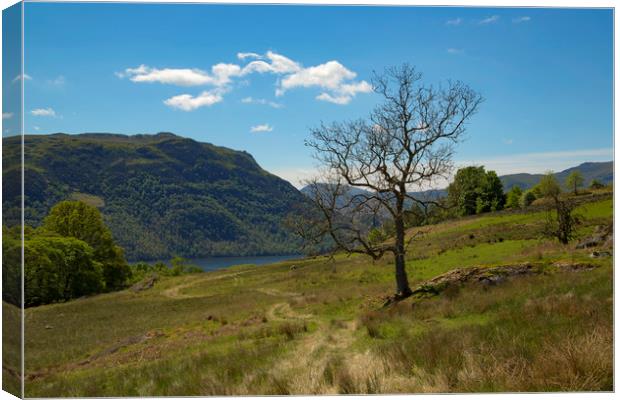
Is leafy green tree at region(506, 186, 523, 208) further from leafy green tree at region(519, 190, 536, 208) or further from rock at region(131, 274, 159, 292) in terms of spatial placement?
rock at region(131, 274, 159, 292)

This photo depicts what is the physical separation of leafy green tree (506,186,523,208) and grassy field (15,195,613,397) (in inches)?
154

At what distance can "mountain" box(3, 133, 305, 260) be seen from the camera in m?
11.1

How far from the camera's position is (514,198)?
61.2ft

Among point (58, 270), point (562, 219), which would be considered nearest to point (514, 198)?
point (562, 219)

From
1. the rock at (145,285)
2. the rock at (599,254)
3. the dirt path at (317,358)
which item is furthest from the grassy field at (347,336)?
the rock at (145,285)

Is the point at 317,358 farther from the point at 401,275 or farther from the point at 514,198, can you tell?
the point at 514,198

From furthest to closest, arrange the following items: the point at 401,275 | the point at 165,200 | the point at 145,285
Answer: the point at 165,200 → the point at 145,285 → the point at 401,275

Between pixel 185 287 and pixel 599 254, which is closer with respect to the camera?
pixel 599 254

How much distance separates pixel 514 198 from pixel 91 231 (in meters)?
16.2

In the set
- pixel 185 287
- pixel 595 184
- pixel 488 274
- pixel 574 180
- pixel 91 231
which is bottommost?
pixel 185 287

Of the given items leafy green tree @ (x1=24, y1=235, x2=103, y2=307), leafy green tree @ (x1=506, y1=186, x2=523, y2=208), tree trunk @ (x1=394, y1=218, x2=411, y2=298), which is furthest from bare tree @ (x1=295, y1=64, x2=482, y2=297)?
leafy green tree @ (x1=506, y1=186, x2=523, y2=208)

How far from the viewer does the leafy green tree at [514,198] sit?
727 inches

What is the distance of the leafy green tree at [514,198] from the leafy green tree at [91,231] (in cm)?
1517

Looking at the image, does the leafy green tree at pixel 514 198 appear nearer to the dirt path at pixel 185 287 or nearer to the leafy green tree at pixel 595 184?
the leafy green tree at pixel 595 184
